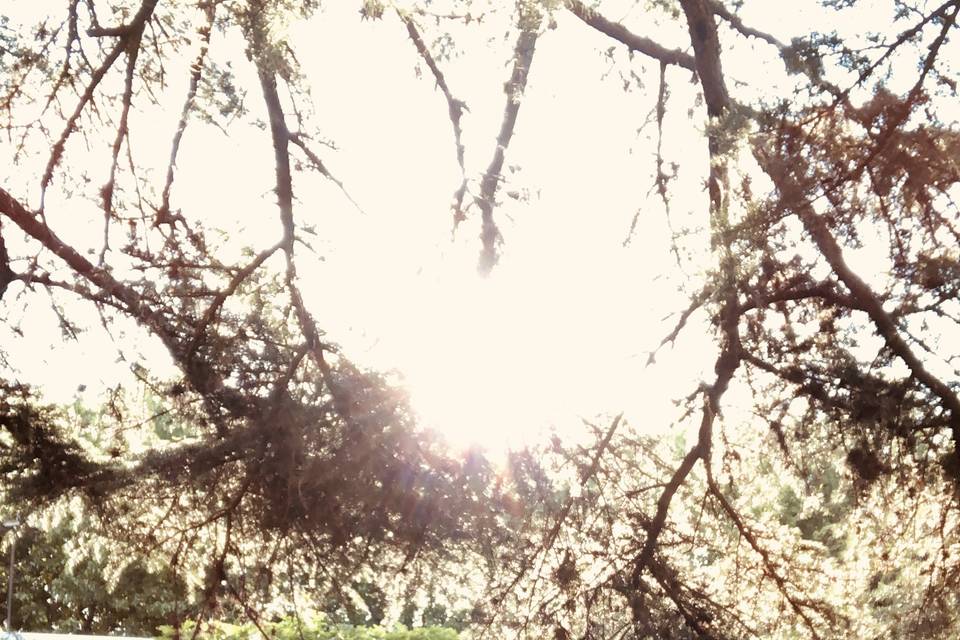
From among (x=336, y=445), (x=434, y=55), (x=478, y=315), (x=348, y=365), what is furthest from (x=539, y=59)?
(x=336, y=445)

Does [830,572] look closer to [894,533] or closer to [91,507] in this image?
[894,533]

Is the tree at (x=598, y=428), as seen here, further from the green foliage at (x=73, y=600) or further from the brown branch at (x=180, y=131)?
the green foliage at (x=73, y=600)

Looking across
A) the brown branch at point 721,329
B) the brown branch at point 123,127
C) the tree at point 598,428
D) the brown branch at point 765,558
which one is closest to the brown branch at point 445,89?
the tree at point 598,428

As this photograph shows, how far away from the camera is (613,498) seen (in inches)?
238

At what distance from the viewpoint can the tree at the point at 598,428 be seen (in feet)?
15.2

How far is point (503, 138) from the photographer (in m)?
6.99

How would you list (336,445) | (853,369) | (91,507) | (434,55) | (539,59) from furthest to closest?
(539,59) < (91,507) < (434,55) < (336,445) < (853,369)

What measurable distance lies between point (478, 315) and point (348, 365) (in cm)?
97

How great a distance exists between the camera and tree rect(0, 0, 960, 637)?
464 cm

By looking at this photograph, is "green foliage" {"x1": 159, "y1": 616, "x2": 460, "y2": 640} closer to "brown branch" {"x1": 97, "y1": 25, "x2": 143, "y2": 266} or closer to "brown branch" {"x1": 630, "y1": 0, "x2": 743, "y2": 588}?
"brown branch" {"x1": 630, "y1": 0, "x2": 743, "y2": 588}

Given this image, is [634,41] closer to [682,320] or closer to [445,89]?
[445,89]

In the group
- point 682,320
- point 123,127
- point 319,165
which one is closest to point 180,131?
point 123,127

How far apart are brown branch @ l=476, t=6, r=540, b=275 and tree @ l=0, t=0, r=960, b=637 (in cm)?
3

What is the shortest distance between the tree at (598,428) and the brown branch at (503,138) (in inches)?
1.0
